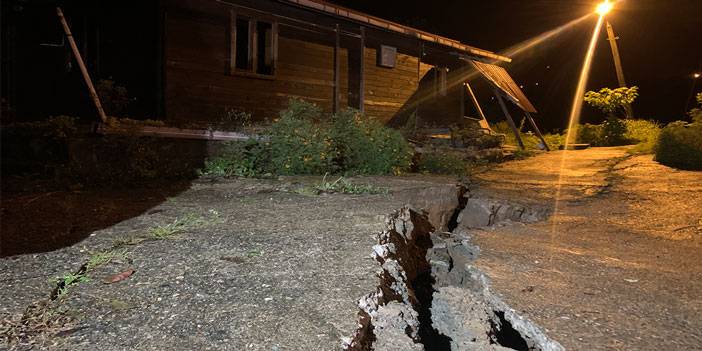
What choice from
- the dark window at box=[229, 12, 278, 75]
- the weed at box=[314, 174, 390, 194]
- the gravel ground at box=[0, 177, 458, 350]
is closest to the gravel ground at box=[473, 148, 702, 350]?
the gravel ground at box=[0, 177, 458, 350]

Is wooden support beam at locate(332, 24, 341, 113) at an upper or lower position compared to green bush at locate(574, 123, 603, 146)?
upper

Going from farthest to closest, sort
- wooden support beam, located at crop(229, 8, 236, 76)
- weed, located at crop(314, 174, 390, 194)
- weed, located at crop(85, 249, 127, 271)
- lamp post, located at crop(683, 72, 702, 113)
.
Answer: lamp post, located at crop(683, 72, 702, 113)
wooden support beam, located at crop(229, 8, 236, 76)
weed, located at crop(314, 174, 390, 194)
weed, located at crop(85, 249, 127, 271)

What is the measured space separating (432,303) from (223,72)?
6.53m

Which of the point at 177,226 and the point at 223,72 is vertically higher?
the point at 223,72

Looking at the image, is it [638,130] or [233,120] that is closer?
[233,120]

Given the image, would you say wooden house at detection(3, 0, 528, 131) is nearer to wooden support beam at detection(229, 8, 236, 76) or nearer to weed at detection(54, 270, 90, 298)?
wooden support beam at detection(229, 8, 236, 76)

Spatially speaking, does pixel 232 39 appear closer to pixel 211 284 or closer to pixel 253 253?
pixel 253 253

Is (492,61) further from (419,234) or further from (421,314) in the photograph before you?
(421,314)

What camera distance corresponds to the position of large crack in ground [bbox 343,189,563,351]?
1747 millimetres

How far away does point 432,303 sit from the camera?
2.51 m

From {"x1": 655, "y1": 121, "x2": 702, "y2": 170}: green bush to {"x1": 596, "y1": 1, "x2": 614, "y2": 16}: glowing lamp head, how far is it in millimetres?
9375

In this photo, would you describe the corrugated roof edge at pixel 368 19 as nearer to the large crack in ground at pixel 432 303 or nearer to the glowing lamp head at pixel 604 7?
the large crack in ground at pixel 432 303

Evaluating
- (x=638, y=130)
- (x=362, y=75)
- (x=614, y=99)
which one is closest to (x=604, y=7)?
(x=614, y=99)

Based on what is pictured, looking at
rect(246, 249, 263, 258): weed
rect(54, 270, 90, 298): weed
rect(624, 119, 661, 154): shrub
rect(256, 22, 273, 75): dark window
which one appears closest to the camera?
rect(54, 270, 90, 298): weed
